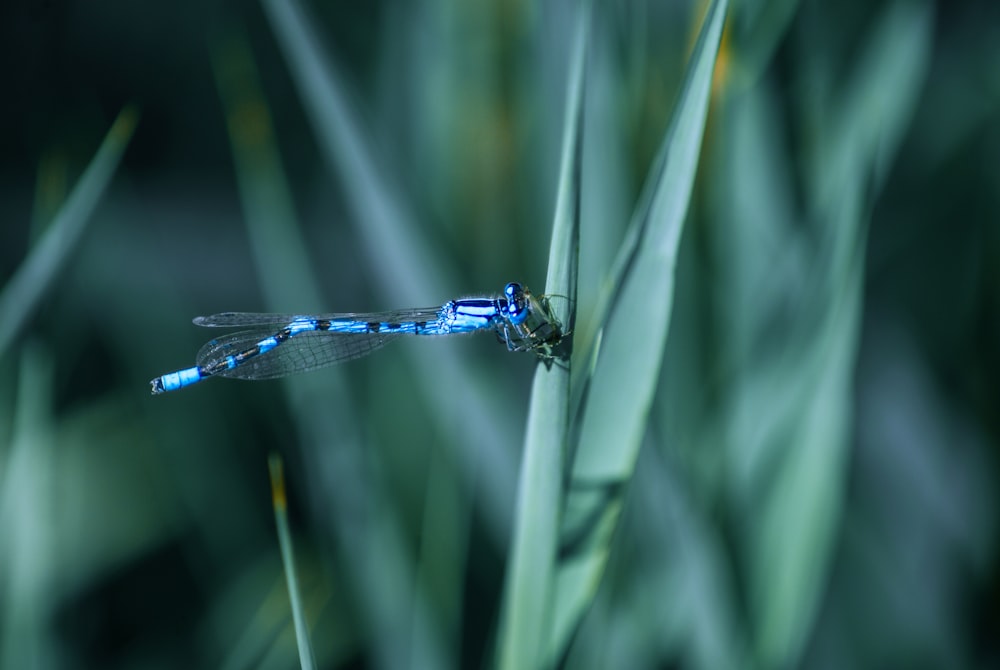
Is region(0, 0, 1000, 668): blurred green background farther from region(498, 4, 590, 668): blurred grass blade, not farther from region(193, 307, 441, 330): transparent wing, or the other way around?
region(498, 4, 590, 668): blurred grass blade

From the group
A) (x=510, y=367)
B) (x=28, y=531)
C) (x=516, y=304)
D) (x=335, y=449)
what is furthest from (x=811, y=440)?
Answer: (x=28, y=531)

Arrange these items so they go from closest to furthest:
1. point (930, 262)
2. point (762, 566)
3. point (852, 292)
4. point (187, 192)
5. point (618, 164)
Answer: point (852, 292) → point (762, 566) → point (618, 164) → point (930, 262) → point (187, 192)

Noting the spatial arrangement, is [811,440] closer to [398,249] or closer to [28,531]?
[398,249]

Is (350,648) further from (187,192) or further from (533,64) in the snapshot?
(187,192)

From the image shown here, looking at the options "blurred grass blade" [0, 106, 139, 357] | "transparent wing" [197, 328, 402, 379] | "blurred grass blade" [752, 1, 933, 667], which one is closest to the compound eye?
"transparent wing" [197, 328, 402, 379]

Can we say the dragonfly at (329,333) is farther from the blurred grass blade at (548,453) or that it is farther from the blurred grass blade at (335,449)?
the blurred grass blade at (548,453)

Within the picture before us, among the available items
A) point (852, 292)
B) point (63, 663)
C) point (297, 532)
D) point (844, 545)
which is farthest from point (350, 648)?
point (852, 292)
